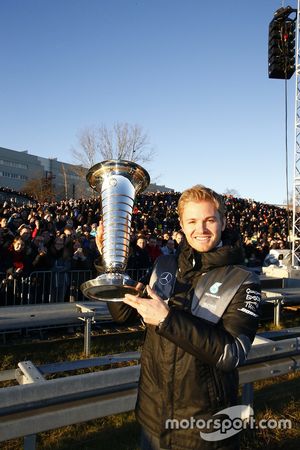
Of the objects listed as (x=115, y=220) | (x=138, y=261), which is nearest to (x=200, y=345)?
(x=115, y=220)

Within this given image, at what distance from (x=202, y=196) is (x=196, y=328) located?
0.65 meters

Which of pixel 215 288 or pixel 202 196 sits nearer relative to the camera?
pixel 215 288

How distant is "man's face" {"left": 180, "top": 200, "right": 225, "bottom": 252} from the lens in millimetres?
1938

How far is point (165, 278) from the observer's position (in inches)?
79.7

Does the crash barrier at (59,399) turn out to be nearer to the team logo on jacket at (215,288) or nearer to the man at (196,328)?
the man at (196,328)

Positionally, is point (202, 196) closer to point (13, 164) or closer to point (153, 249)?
point (153, 249)

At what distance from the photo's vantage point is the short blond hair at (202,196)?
1978 millimetres

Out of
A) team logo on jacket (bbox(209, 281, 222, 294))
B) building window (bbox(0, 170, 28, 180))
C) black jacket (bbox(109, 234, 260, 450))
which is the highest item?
building window (bbox(0, 170, 28, 180))

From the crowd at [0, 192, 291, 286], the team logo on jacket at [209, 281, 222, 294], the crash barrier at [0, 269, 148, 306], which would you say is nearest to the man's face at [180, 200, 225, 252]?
the team logo on jacket at [209, 281, 222, 294]

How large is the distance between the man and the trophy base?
0.18 meters

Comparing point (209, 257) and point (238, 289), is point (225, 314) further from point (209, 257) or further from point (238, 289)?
point (209, 257)

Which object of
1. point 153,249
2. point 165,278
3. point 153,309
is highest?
point 153,249

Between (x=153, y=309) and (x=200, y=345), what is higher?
(x=153, y=309)

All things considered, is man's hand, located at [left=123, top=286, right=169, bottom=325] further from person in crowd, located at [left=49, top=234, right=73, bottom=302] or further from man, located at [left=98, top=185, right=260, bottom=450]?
person in crowd, located at [left=49, top=234, right=73, bottom=302]
